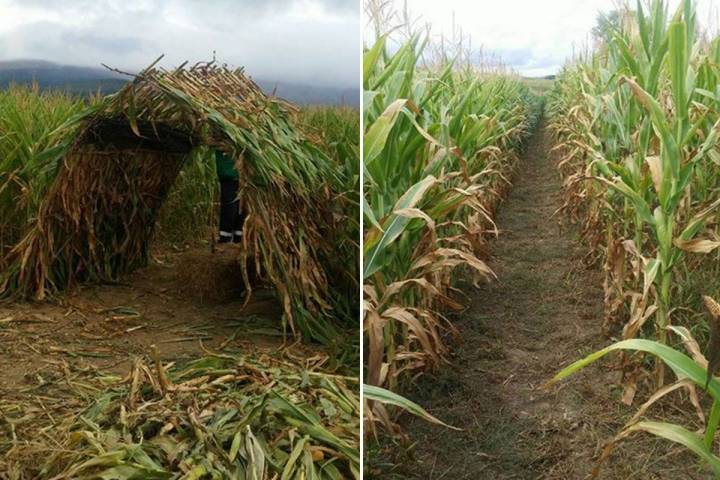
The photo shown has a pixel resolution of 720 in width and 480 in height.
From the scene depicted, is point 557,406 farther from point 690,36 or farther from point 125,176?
point 125,176

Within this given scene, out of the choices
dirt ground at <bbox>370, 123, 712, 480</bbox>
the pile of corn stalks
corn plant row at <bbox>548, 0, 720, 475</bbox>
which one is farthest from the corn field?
corn plant row at <bbox>548, 0, 720, 475</bbox>

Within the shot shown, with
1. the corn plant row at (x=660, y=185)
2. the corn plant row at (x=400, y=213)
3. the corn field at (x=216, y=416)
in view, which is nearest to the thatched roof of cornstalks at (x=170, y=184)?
the corn field at (x=216, y=416)

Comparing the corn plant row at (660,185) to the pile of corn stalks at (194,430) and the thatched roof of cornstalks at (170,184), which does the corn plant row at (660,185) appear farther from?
the thatched roof of cornstalks at (170,184)

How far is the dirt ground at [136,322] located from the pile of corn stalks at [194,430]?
0.25m

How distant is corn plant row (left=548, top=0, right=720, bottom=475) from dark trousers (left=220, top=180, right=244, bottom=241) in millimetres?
952

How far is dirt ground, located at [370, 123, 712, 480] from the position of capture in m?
1.00

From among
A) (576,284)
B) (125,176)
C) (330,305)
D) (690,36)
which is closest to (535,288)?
(576,284)

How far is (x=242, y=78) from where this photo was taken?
6.04 feet

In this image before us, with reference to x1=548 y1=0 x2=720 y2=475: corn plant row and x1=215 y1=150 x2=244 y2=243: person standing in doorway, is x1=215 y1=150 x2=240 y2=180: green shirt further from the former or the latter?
x1=548 y1=0 x2=720 y2=475: corn plant row

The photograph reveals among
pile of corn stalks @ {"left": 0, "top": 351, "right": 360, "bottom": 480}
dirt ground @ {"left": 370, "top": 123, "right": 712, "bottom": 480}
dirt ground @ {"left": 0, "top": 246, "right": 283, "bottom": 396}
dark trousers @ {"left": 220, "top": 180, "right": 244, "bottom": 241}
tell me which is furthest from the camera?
dark trousers @ {"left": 220, "top": 180, "right": 244, "bottom": 241}

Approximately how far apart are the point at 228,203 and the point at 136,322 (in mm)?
504

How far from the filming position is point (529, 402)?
1125mm

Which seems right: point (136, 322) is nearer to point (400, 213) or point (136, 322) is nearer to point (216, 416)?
point (216, 416)

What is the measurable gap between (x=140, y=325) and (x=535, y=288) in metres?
0.87
